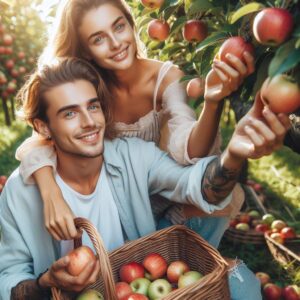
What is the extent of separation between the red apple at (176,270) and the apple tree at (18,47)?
156 inches

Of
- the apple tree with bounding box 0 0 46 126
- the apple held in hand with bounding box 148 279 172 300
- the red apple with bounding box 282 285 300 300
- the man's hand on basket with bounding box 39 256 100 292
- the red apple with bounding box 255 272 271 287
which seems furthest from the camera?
the apple tree with bounding box 0 0 46 126

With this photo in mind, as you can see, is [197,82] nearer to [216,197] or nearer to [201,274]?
[216,197]

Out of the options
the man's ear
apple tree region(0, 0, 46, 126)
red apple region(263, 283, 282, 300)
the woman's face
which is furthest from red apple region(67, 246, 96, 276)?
apple tree region(0, 0, 46, 126)

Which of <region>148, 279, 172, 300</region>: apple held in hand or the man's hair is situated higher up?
the man's hair

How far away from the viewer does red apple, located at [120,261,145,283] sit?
6.11ft

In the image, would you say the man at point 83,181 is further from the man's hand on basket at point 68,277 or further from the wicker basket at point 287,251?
the wicker basket at point 287,251

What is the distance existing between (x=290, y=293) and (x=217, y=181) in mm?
1073

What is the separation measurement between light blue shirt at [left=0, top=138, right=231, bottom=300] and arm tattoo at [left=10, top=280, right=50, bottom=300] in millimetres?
39

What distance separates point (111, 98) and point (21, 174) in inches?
21.2

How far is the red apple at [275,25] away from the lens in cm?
107

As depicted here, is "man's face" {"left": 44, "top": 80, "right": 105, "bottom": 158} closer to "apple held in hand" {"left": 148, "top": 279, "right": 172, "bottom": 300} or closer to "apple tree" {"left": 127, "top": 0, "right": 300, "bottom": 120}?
"apple tree" {"left": 127, "top": 0, "right": 300, "bottom": 120}

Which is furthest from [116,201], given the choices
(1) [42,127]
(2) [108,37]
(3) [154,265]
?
(2) [108,37]

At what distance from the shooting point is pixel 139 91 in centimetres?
226

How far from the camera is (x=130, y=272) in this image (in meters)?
1.86
